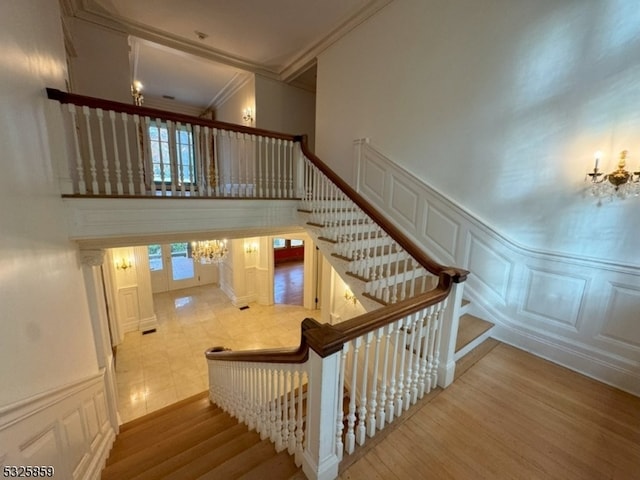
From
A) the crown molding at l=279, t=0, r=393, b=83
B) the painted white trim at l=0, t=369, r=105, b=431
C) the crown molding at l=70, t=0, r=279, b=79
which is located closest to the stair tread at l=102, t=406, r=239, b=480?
the painted white trim at l=0, t=369, r=105, b=431

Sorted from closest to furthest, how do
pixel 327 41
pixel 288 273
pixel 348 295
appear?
1. pixel 348 295
2. pixel 327 41
3. pixel 288 273

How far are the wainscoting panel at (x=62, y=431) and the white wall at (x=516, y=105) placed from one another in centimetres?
369

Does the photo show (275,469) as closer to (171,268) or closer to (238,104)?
(238,104)

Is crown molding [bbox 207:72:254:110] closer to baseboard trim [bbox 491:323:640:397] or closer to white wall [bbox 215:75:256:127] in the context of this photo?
white wall [bbox 215:75:256:127]

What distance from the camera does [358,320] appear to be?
1.44m

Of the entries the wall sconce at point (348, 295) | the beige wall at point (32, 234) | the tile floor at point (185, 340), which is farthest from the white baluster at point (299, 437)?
the tile floor at point (185, 340)

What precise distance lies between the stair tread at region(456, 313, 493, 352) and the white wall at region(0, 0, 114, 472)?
293cm

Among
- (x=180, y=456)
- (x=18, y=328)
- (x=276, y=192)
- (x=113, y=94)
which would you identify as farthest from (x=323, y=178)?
(x=113, y=94)

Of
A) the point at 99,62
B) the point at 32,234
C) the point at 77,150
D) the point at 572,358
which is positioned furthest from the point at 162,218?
the point at 572,358

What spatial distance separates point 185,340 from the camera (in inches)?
211

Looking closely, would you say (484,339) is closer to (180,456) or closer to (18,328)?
(180,456)

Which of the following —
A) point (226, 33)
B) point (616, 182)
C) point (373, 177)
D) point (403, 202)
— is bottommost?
point (403, 202)

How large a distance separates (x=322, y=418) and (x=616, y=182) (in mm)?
2684

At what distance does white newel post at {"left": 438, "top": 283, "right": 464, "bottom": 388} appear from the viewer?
1.96 meters
